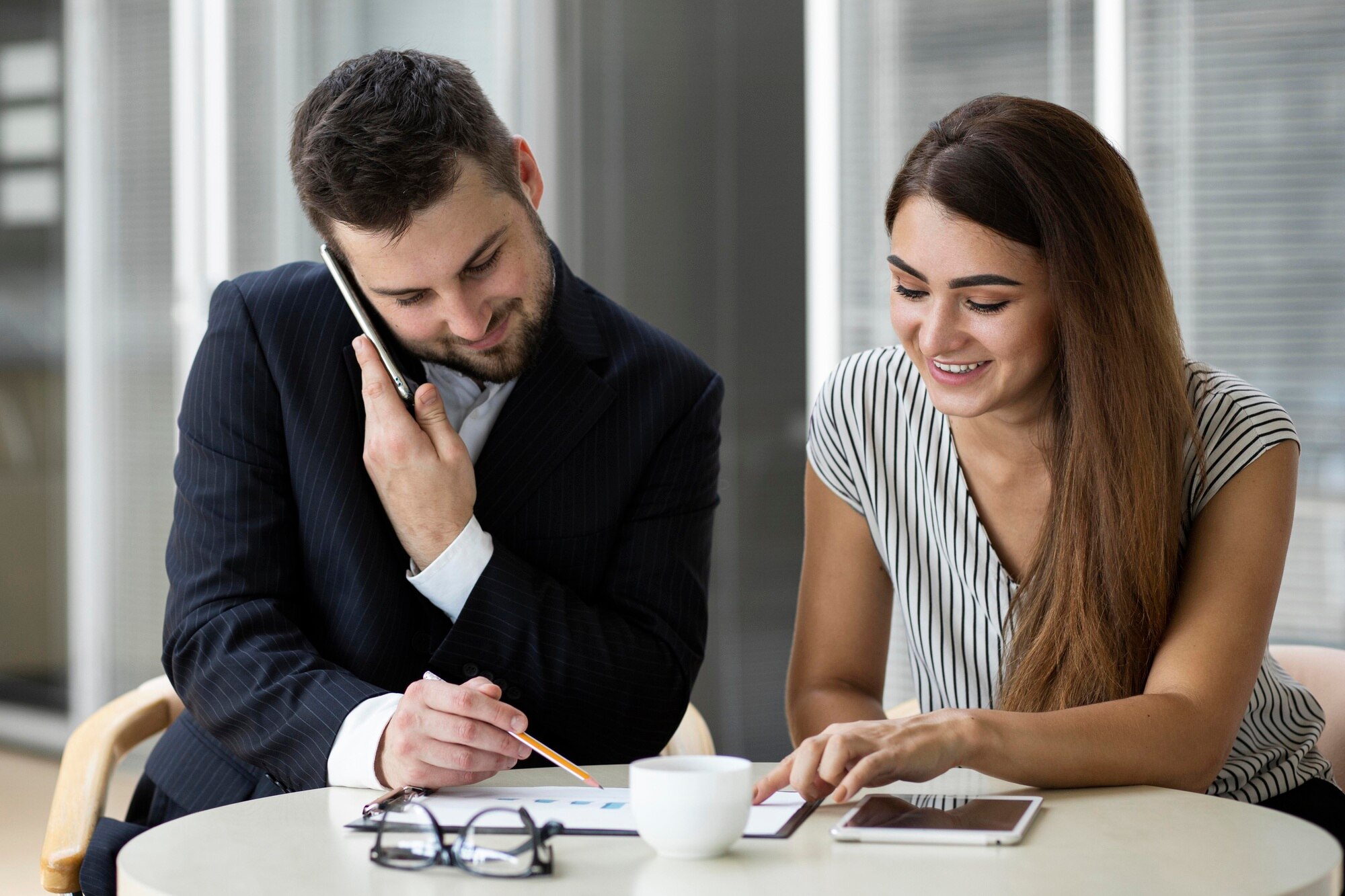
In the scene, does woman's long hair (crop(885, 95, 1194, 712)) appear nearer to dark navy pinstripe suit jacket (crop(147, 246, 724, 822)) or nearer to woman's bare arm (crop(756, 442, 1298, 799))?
woman's bare arm (crop(756, 442, 1298, 799))

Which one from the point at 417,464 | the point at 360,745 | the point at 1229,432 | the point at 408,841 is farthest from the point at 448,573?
the point at 1229,432

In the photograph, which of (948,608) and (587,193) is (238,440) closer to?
(948,608)

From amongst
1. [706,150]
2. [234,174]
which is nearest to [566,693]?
[706,150]

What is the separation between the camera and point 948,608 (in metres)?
1.72

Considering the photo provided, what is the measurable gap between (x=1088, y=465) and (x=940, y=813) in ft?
1.81

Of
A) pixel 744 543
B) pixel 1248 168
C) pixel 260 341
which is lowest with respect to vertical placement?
pixel 744 543

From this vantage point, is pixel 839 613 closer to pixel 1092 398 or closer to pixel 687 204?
pixel 1092 398

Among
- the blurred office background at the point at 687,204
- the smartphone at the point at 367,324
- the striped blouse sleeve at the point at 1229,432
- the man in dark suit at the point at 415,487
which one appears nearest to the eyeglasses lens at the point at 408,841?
the man in dark suit at the point at 415,487

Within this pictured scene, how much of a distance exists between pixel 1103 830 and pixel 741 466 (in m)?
2.26

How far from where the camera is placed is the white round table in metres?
0.95

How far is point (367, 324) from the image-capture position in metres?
1.60

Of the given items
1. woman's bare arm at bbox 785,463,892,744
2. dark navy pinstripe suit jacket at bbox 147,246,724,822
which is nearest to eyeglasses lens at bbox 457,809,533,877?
dark navy pinstripe suit jacket at bbox 147,246,724,822

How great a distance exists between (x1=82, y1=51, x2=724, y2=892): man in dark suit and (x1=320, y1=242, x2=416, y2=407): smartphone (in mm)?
21

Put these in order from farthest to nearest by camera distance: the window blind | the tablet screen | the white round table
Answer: the window blind → the tablet screen → the white round table
